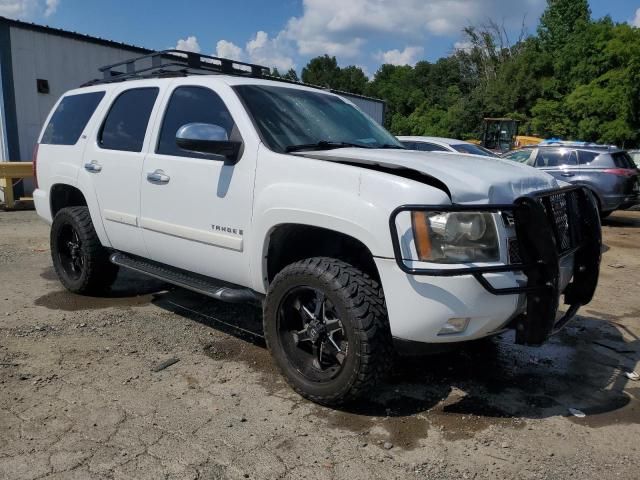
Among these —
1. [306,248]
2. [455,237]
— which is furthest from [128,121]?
[455,237]

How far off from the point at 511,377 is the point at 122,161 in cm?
340

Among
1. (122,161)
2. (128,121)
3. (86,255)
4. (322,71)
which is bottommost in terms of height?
(86,255)

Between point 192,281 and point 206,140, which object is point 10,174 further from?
point 206,140

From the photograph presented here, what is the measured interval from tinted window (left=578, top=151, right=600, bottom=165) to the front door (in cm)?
1065

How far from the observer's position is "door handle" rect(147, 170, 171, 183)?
4109mm

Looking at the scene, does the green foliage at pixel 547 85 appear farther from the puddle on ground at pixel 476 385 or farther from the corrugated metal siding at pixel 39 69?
the puddle on ground at pixel 476 385

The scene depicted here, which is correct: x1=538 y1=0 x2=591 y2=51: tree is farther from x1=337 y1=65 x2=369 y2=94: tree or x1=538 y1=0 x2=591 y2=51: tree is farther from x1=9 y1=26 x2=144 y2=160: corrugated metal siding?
x1=9 y1=26 x2=144 y2=160: corrugated metal siding

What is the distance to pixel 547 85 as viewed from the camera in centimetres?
4050

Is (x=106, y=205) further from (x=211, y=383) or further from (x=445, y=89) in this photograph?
(x=445, y=89)

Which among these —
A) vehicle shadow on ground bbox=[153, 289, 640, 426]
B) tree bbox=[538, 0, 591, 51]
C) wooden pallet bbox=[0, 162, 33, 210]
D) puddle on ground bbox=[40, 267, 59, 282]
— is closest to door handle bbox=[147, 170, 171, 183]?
vehicle shadow on ground bbox=[153, 289, 640, 426]

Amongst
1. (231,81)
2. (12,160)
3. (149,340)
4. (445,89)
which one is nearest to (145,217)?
(149,340)

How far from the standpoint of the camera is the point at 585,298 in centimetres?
360

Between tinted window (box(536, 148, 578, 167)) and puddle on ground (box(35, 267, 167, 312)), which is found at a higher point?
tinted window (box(536, 148, 578, 167))

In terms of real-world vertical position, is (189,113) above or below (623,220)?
above
